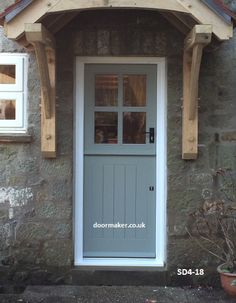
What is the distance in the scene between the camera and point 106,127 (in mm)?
6016

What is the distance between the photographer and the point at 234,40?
229 inches

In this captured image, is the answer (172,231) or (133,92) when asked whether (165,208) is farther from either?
(133,92)

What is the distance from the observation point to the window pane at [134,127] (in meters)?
6.00

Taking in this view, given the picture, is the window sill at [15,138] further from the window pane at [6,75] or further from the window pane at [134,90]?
the window pane at [134,90]

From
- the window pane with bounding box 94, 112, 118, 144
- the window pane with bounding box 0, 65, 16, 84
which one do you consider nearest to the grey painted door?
the window pane with bounding box 94, 112, 118, 144

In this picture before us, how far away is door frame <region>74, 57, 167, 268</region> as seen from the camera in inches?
233

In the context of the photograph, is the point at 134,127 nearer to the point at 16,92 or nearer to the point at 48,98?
the point at 48,98

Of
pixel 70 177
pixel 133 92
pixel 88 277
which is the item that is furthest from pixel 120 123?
pixel 88 277

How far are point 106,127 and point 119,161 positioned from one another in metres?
0.42

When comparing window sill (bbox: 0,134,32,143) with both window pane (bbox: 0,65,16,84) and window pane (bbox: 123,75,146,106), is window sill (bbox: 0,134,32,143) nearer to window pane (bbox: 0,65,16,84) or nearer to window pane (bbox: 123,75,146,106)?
window pane (bbox: 0,65,16,84)

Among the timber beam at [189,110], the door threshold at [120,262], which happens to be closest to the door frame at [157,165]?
the door threshold at [120,262]

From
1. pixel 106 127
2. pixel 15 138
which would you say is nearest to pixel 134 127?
pixel 106 127

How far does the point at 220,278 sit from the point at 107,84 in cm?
251

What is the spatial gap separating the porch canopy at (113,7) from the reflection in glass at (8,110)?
380mm
